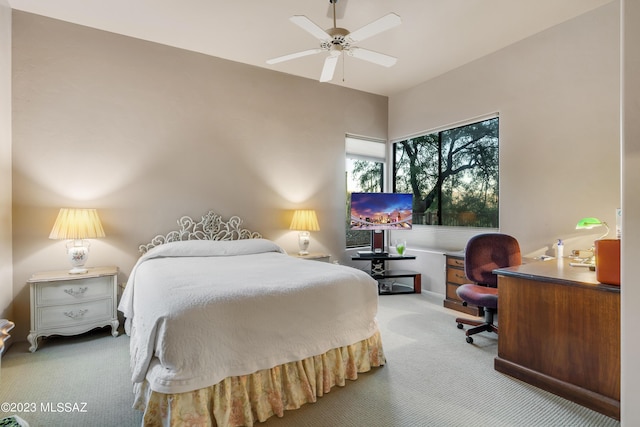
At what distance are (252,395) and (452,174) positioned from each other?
3.91 metres

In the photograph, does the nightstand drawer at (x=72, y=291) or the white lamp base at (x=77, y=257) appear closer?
the nightstand drawer at (x=72, y=291)

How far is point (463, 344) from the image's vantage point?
294 centimetres

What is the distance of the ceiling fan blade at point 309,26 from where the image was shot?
7.49 ft

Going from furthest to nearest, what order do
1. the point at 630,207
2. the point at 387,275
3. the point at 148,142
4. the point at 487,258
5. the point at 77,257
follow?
the point at 387,275, the point at 148,142, the point at 487,258, the point at 77,257, the point at 630,207

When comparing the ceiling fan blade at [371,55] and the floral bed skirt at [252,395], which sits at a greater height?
the ceiling fan blade at [371,55]

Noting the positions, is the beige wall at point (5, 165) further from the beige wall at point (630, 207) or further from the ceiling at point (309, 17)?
the beige wall at point (630, 207)

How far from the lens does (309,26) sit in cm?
240

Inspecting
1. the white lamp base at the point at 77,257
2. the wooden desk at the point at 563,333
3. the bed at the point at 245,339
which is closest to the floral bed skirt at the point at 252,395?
the bed at the point at 245,339

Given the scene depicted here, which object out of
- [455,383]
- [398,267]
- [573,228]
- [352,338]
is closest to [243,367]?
[352,338]

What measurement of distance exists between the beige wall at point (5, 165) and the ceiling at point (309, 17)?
34 centimetres

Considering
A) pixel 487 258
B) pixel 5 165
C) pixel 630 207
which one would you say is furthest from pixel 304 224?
pixel 630 207

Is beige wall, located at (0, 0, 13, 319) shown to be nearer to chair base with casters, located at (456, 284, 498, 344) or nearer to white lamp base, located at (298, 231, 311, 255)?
white lamp base, located at (298, 231, 311, 255)

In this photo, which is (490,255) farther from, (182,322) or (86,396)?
(86,396)

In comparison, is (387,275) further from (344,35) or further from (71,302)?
(71,302)
